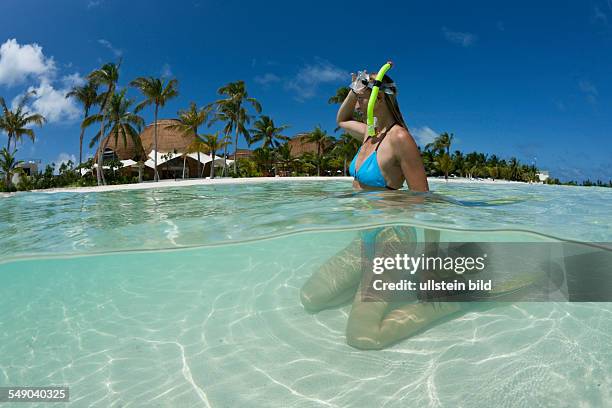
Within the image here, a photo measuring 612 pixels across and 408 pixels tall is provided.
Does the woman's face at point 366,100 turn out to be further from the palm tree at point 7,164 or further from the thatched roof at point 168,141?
the thatched roof at point 168,141

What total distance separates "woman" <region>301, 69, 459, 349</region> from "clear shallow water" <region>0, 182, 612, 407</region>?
0.15 meters

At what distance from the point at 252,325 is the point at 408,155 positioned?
2362mm

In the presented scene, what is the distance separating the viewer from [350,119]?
4.38 metres

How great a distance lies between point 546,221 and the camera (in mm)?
5199

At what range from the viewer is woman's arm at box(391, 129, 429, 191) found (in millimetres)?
3246

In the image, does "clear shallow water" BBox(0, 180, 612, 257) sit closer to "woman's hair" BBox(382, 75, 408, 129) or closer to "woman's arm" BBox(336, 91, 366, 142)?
"woman's arm" BBox(336, 91, 366, 142)

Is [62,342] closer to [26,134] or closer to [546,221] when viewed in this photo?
[546,221]

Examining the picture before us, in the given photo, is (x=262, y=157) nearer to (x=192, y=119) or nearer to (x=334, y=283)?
(x=192, y=119)

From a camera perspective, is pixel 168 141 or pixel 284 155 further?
pixel 168 141

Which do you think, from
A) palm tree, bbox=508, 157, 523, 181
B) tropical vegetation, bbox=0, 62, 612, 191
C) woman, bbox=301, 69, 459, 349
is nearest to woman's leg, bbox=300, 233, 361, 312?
woman, bbox=301, 69, 459, 349

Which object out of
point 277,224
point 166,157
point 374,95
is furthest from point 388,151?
point 166,157

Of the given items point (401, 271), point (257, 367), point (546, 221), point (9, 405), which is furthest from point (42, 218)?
point (546, 221)

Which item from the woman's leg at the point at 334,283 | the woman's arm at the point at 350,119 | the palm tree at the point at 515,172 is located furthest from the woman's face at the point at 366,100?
the palm tree at the point at 515,172

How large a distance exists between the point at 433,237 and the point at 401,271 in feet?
3.06
